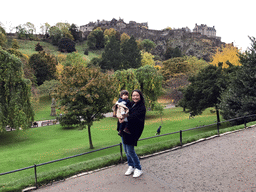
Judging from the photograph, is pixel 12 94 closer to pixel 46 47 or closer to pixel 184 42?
pixel 46 47

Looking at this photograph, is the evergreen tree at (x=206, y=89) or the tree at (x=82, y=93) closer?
the tree at (x=82, y=93)

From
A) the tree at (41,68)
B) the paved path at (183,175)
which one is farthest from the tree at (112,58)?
the paved path at (183,175)

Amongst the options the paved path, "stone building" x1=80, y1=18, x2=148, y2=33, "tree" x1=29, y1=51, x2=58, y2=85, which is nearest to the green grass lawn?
the paved path

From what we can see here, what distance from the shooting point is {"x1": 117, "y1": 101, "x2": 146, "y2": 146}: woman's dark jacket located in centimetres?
500

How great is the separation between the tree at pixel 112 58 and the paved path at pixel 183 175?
48.7 m

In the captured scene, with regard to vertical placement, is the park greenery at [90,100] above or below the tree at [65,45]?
below

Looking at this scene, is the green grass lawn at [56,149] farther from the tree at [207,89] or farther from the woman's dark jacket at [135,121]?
the tree at [207,89]

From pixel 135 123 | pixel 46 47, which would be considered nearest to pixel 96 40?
pixel 46 47

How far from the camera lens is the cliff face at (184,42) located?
326 ft

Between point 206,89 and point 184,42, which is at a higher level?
point 184,42

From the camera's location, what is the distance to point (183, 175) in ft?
17.1

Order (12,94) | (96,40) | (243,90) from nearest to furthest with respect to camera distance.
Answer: (243,90) → (12,94) → (96,40)

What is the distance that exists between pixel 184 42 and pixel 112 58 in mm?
60404

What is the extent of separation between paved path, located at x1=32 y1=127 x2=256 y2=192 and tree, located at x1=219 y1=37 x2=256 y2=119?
7786 millimetres
